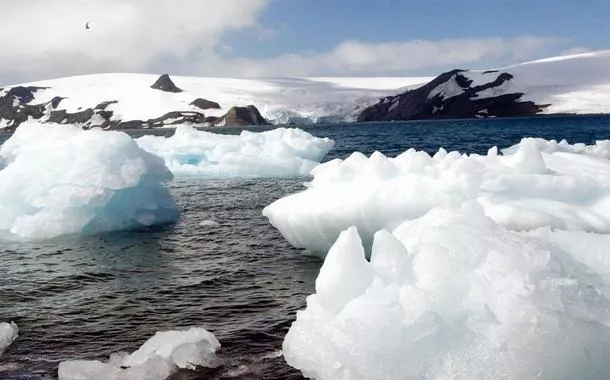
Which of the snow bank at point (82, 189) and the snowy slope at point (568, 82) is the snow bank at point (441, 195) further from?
the snowy slope at point (568, 82)

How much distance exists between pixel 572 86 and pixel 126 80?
129202 millimetres

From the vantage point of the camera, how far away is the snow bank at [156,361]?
7055 millimetres

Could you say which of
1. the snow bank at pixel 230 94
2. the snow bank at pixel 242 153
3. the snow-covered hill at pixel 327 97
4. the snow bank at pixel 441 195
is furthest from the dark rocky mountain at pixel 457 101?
the snow bank at pixel 441 195

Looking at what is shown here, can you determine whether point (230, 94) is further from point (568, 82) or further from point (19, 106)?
point (568, 82)

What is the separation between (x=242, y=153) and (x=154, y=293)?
22.7 metres

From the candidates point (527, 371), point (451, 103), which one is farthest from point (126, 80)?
point (527, 371)

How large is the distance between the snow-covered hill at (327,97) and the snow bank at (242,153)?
341 ft

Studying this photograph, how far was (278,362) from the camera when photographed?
7.49 m

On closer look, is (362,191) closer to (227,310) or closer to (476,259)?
(227,310)

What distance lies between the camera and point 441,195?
10859mm

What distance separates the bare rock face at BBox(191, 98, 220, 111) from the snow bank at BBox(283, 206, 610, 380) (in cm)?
15624

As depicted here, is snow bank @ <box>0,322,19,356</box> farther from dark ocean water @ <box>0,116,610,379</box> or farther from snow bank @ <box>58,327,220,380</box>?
snow bank @ <box>58,327,220,380</box>

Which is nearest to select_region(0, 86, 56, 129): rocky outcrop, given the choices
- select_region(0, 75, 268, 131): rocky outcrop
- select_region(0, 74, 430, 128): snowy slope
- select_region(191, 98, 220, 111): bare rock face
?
select_region(0, 75, 268, 131): rocky outcrop

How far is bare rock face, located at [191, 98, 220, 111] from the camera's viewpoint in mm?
159875
